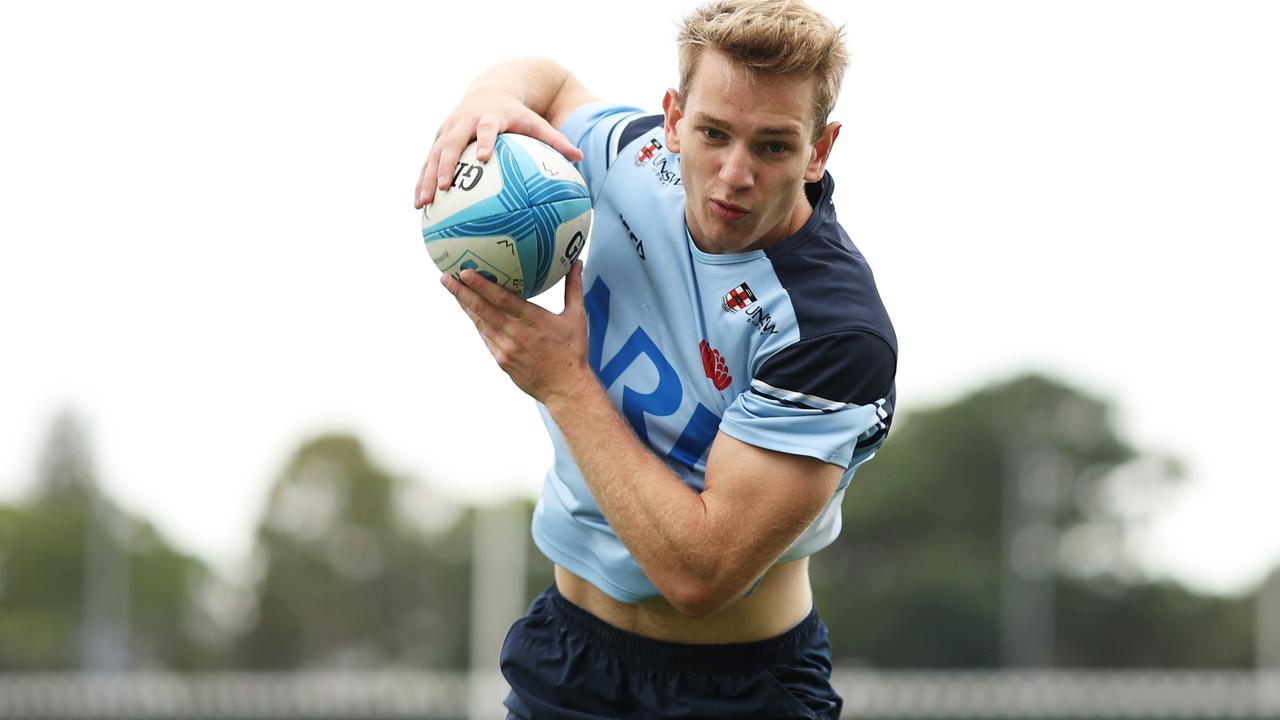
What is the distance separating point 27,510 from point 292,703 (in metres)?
29.6

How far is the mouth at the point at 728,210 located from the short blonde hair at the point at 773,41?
0.29 meters

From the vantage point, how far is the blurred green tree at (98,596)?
44719 millimetres

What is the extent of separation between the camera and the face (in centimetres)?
429

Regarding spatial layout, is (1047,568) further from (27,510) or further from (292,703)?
(27,510)

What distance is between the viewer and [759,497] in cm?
446

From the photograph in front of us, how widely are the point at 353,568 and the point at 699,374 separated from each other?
44526 millimetres

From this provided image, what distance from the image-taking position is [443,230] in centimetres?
471

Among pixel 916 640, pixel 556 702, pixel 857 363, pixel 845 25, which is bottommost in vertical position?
pixel 916 640

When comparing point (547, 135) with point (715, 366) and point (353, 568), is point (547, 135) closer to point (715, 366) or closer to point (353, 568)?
point (715, 366)

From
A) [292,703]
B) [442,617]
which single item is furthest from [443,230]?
[442,617]

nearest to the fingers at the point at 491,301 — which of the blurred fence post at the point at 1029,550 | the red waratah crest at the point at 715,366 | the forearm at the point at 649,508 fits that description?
the forearm at the point at 649,508

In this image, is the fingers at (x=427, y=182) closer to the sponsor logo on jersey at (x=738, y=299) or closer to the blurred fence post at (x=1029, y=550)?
the sponsor logo on jersey at (x=738, y=299)

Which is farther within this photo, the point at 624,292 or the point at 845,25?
the point at 624,292

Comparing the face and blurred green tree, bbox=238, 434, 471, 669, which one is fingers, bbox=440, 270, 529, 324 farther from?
blurred green tree, bbox=238, 434, 471, 669
